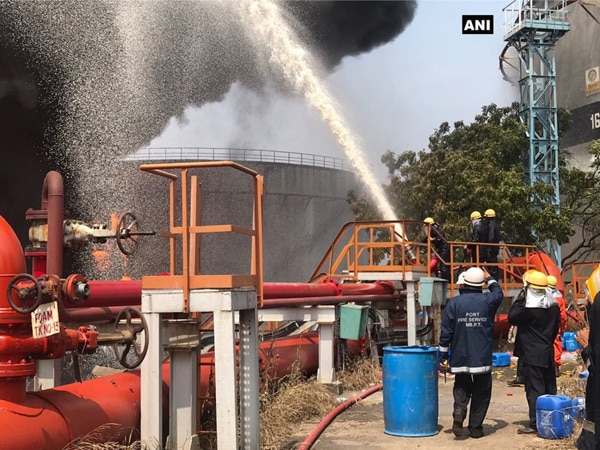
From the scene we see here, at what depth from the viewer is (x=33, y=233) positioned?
7.20 metres

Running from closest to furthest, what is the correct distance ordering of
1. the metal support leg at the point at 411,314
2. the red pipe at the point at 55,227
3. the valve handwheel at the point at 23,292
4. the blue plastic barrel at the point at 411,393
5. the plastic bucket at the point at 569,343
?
1. the valve handwheel at the point at 23,292
2. the red pipe at the point at 55,227
3. the blue plastic barrel at the point at 411,393
4. the metal support leg at the point at 411,314
5. the plastic bucket at the point at 569,343

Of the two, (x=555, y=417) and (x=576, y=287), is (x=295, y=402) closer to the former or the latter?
(x=555, y=417)

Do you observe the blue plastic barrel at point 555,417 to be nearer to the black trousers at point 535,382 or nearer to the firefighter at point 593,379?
the black trousers at point 535,382

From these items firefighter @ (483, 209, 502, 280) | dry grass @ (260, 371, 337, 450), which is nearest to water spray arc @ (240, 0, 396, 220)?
firefighter @ (483, 209, 502, 280)

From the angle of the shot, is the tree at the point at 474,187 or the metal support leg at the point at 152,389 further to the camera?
the tree at the point at 474,187

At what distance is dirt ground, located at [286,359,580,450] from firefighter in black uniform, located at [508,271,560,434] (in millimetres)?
398

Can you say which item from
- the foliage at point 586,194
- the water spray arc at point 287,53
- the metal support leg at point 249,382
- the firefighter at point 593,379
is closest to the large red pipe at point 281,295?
the metal support leg at point 249,382

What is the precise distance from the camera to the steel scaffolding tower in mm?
32094

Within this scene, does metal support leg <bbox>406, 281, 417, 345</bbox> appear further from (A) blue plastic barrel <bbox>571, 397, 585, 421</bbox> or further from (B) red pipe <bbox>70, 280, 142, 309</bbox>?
(B) red pipe <bbox>70, 280, 142, 309</bbox>

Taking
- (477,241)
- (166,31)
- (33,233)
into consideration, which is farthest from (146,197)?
(33,233)

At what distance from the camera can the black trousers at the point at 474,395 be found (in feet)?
24.1

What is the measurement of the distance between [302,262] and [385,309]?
2054 centimetres

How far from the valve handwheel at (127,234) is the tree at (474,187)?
57.6ft

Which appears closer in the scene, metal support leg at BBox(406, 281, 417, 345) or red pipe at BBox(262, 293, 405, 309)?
red pipe at BBox(262, 293, 405, 309)
